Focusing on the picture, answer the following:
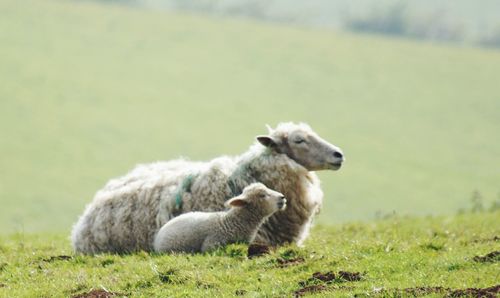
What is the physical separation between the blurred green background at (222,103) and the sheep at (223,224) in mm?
35163

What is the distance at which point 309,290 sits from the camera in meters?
8.13

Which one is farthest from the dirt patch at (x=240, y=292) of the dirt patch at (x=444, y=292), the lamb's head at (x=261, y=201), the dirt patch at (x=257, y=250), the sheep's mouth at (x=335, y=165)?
the sheep's mouth at (x=335, y=165)

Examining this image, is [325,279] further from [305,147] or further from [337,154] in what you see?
[305,147]

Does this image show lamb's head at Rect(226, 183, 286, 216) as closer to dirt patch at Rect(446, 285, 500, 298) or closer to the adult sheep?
the adult sheep

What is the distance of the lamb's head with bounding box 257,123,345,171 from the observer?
11875mm

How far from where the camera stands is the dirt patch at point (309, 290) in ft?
26.4

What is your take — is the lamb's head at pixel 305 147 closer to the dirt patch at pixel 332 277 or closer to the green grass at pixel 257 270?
the green grass at pixel 257 270


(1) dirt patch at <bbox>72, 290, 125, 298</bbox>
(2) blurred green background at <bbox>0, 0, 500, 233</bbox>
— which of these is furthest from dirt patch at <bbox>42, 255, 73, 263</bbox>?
(2) blurred green background at <bbox>0, 0, 500, 233</bbox>

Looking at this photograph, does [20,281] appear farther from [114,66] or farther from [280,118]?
[114,66]

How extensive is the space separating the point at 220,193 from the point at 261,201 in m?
0.98

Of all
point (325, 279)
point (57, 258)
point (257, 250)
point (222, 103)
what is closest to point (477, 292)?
point (325, 279)

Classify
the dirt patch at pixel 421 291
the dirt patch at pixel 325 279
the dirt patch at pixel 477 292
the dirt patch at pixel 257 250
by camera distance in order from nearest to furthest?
the dirt patch at pixel 477 292
the dirt patch at pixel 421 291
the dirt patch at pixel 325 279
the dirt patch at pixel 257 250

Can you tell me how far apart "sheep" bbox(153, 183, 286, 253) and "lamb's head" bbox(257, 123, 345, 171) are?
4.09ft

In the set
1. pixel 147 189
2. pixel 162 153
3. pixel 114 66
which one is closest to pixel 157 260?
pixel 147 189
